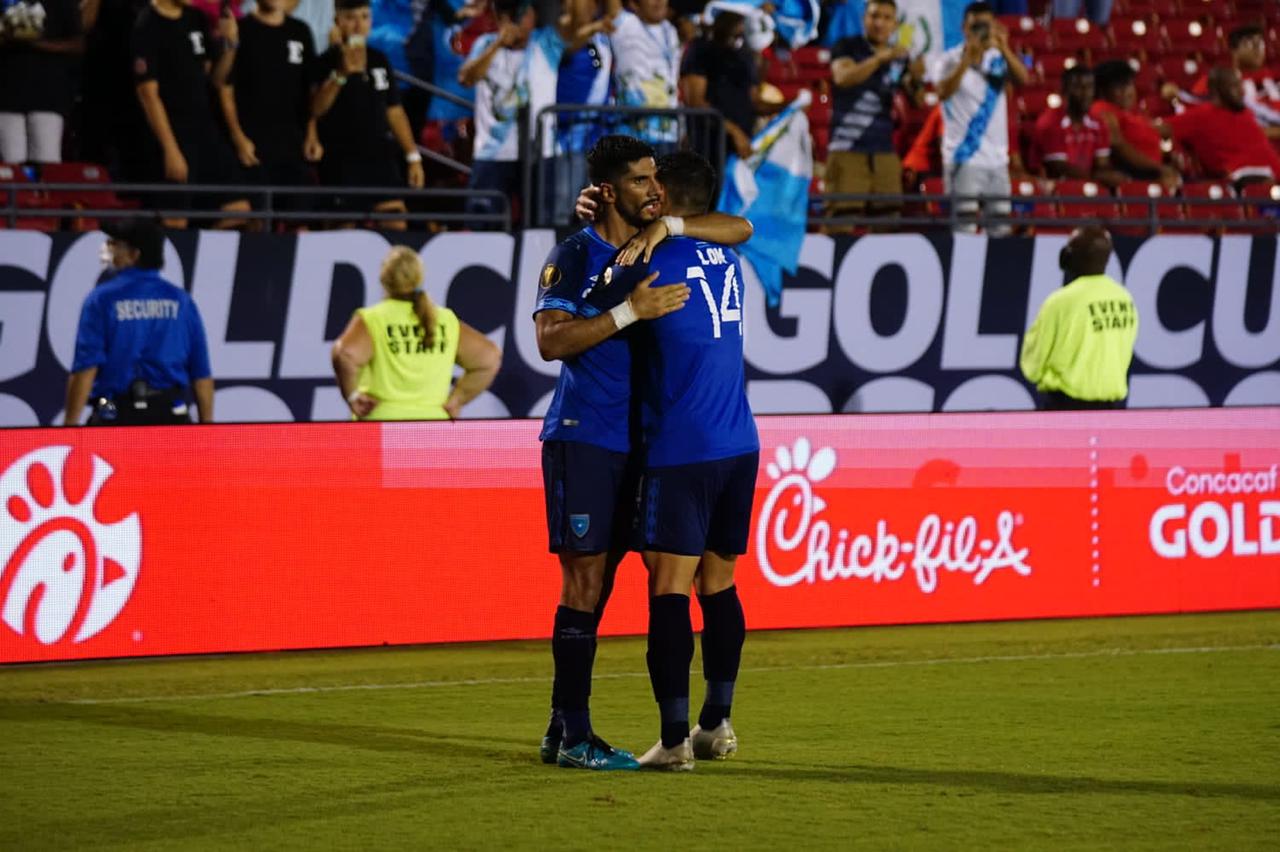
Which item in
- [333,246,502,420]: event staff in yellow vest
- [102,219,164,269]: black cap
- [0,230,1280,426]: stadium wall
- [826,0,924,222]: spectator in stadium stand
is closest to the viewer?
[333,246,502,420]: event staff in yellow vest

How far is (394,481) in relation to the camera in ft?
36.7

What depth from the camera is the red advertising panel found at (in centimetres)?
1056

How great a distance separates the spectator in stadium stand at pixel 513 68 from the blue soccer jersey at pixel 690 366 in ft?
26.6

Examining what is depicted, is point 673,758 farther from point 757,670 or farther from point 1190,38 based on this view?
point 1190,38

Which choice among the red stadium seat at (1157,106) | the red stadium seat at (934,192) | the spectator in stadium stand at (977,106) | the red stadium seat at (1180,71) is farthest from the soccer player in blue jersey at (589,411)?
the red stadium seat at (1180,71)

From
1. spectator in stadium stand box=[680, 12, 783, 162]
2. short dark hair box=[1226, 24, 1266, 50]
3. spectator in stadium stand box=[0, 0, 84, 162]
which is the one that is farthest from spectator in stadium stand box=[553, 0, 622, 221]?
short dark hair box=[1226, 24, 1266, 50]

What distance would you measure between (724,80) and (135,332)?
580 centimetres

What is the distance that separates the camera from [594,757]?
24.0ft

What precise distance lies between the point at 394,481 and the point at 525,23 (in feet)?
17.3

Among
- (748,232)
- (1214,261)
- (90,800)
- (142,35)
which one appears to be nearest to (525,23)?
(142,35)

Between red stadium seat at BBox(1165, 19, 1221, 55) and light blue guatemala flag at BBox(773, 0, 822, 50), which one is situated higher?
red stadium seat at BBox(1165, 19, 1221, 55)

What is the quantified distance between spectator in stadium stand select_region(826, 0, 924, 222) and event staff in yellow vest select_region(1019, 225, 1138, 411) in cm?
380

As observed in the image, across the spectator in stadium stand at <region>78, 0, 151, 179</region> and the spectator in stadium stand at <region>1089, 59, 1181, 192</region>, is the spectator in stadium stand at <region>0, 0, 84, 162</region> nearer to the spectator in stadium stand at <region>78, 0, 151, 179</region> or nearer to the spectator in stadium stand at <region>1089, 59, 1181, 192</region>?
the spectator in stadium stand at <region>78, 0, 151, 179</region>

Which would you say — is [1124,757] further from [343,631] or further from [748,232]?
[343,631]
